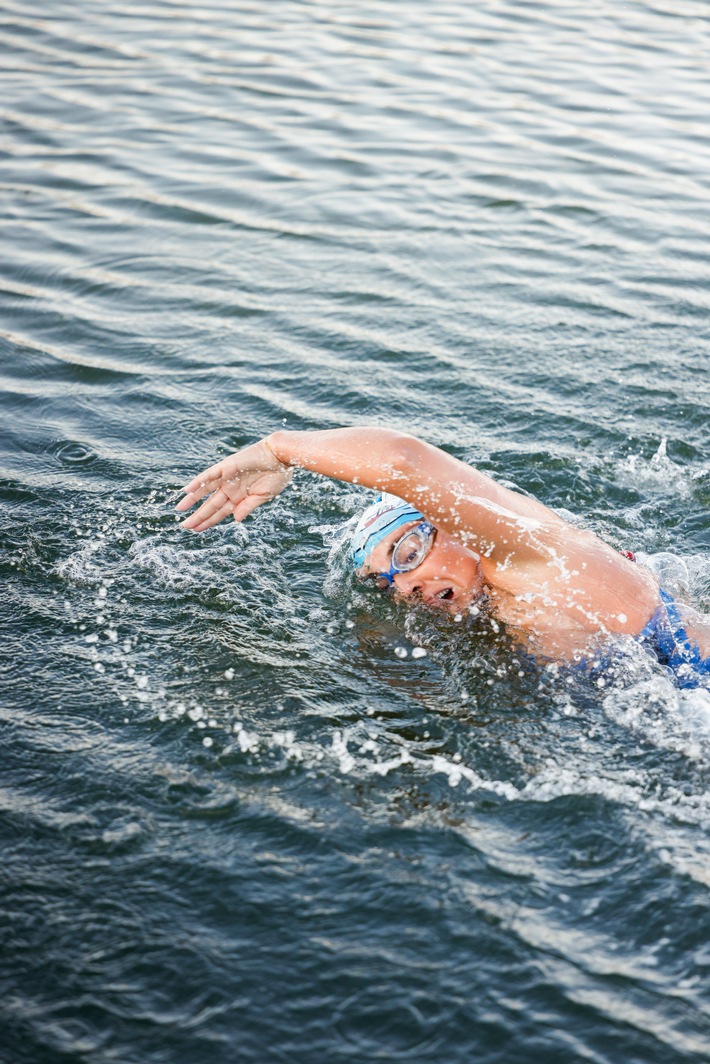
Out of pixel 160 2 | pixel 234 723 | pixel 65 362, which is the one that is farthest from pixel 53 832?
pixel 160 2

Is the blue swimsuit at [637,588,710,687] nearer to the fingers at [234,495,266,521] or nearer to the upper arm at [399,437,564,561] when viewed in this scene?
the upper arm at [399,437,564,561]

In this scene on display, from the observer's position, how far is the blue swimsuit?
16.5ft

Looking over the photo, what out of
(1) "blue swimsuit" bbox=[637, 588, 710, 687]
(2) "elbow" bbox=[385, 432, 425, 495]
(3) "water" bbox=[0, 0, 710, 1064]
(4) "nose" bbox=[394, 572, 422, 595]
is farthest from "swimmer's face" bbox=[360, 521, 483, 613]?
(1) "blue swimsuit" bbox=[637, 588, 710, 687]

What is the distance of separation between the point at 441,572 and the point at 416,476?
34.3 inches

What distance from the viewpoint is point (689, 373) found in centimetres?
821

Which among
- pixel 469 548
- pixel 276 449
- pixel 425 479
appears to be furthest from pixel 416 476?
pixel 276 449

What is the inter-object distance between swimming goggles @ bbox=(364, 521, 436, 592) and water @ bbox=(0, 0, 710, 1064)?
39 centimetres

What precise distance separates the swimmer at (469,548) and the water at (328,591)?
0.79 feet

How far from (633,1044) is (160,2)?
17103 millimetres

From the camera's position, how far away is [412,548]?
526cm

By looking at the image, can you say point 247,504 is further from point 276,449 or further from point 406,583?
point 406,583

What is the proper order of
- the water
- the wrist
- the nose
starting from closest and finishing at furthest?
the water → the wrist → the nose

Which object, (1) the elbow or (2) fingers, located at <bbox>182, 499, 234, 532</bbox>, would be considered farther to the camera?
(2) fingers, located at <bbox>182, 499, 234, 532</bbox>

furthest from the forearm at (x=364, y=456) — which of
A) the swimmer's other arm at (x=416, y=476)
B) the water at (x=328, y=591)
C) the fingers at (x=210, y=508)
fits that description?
the water at (x=328, y=591)
